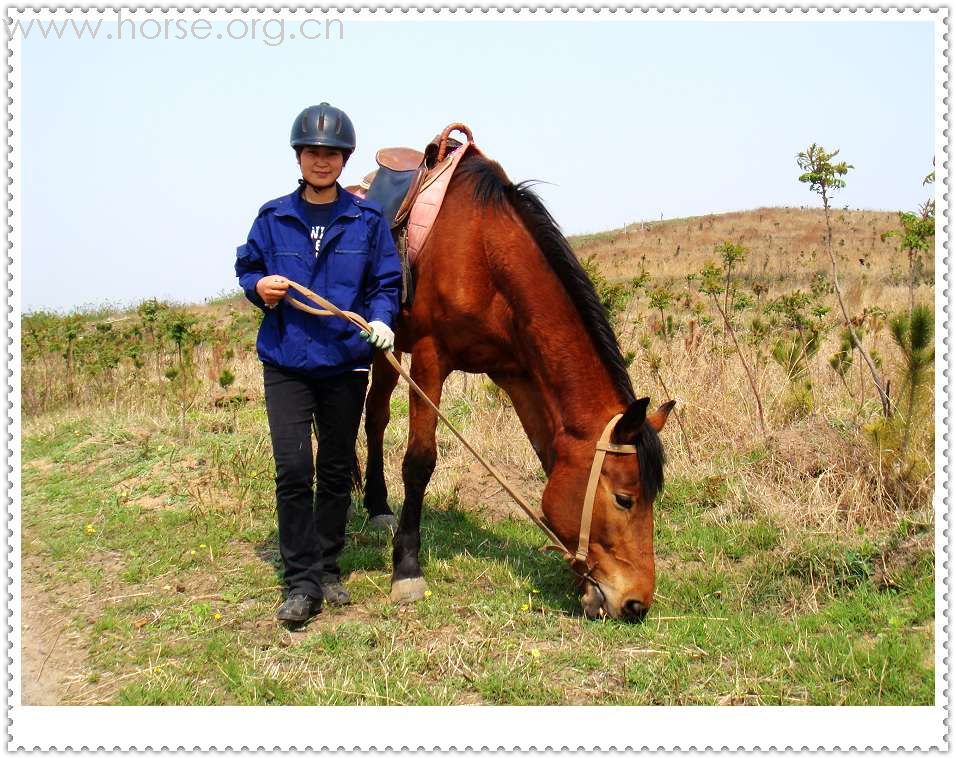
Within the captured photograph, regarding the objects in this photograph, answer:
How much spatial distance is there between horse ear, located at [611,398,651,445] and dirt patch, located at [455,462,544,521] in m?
1.88

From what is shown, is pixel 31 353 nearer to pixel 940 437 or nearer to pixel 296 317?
pixel 296 317

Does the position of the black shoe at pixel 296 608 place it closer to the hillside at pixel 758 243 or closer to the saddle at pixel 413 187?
the saddle at pixel 413 187

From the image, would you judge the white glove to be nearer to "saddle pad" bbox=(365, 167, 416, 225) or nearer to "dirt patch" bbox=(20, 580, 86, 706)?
"saddle pad" bbox=(365, 167, 416, 225)

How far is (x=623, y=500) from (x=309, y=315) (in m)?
1.85

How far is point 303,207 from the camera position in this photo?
3947 mm

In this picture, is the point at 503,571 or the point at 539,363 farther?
the point at 503,571

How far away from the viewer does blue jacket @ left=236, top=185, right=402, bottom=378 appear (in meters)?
3.83

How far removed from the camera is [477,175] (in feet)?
14.4

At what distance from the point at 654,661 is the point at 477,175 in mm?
2783

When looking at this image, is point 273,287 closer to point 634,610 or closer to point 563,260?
point 563,260

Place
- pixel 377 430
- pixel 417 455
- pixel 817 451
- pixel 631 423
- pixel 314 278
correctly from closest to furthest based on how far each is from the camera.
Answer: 1. pixel 631 423
2. pixel 314 278
3. pixel 417 455
4. pixel 817 451
5. pixel 377 430

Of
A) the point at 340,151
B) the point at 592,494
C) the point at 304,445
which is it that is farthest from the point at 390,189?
the point at 592,494

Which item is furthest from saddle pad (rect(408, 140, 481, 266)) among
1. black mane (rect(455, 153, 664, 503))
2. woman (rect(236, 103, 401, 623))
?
woman (rect(236, 103, 401, 623))
